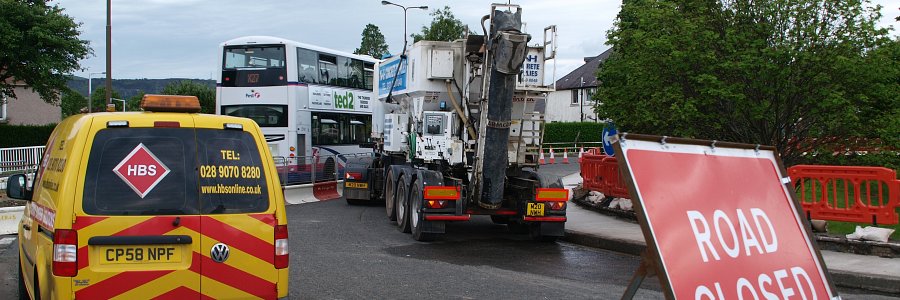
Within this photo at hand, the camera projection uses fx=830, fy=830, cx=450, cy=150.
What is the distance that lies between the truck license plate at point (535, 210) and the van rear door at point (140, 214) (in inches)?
302

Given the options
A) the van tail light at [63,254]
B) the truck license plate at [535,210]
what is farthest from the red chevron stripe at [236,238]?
the truck license plate at [535,210]

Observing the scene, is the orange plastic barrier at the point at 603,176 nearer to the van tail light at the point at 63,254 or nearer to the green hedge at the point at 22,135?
the van tail light at the point at 63,254

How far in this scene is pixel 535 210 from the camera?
12742 mm

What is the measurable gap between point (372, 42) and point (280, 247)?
277 ft

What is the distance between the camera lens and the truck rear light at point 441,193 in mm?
12516

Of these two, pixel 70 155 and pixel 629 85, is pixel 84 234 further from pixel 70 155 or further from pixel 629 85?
pixel 629 85

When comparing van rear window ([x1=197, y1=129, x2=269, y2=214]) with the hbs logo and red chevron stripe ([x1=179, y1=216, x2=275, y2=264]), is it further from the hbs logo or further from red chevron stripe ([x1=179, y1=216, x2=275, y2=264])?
the hbs logo

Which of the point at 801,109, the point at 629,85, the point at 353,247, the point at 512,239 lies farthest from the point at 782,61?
the point at 353,247

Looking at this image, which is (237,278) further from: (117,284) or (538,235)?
(538,235)

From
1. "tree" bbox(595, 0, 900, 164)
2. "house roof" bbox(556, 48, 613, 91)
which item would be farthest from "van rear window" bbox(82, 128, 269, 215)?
"house roof" bbox(556, 48, 613, 91)

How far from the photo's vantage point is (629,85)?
15.1 m

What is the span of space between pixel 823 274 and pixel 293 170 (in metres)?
18.6

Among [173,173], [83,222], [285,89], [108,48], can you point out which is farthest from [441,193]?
[108,48]

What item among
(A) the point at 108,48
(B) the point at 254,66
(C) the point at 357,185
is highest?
(A) the point at 108,48
